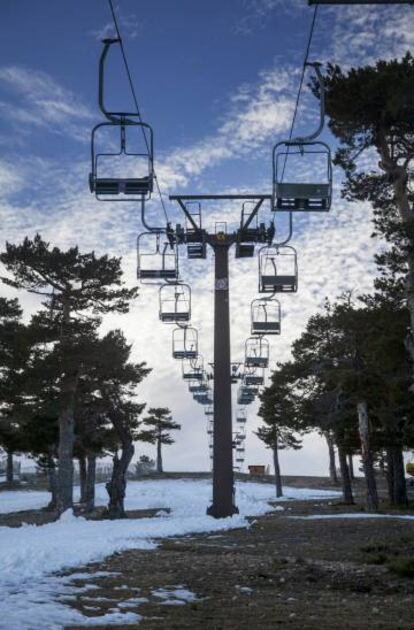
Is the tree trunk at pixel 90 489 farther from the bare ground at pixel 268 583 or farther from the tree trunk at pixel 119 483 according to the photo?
the bare ground at pixel 268 583

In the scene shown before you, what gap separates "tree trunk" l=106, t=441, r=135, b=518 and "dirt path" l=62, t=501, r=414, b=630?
44.0ft


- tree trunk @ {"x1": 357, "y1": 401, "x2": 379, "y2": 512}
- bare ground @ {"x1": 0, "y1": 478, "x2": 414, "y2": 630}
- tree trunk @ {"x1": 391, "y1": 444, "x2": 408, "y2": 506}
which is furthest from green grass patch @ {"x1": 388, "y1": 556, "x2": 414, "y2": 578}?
tree trunk @ {"x1": 391, "y1": 444, "x2": 408, "y2": 506}

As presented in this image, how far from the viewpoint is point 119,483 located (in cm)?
3108

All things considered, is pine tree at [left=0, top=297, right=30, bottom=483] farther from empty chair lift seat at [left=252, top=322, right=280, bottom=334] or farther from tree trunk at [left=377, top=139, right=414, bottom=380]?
tree trunk at [left=377, top=139, right=414, bottom=380]

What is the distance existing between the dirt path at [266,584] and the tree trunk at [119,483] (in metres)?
13.4

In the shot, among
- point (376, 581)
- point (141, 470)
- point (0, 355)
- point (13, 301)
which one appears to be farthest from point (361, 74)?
point (141, 470)

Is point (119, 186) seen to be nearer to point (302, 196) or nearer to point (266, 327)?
point (302, 196)

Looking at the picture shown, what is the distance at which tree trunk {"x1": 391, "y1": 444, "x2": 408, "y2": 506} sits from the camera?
36562 millimetres

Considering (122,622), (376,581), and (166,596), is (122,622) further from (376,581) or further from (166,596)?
(376,581)

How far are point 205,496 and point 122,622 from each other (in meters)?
44.9

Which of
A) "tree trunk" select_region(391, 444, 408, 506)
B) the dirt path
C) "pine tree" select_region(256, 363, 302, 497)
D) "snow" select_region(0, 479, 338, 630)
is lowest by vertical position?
the dirt path

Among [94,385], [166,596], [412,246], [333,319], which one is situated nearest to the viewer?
[166,596]

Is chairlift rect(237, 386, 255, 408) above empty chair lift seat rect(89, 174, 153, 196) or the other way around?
the other way around

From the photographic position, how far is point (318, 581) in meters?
10.3
